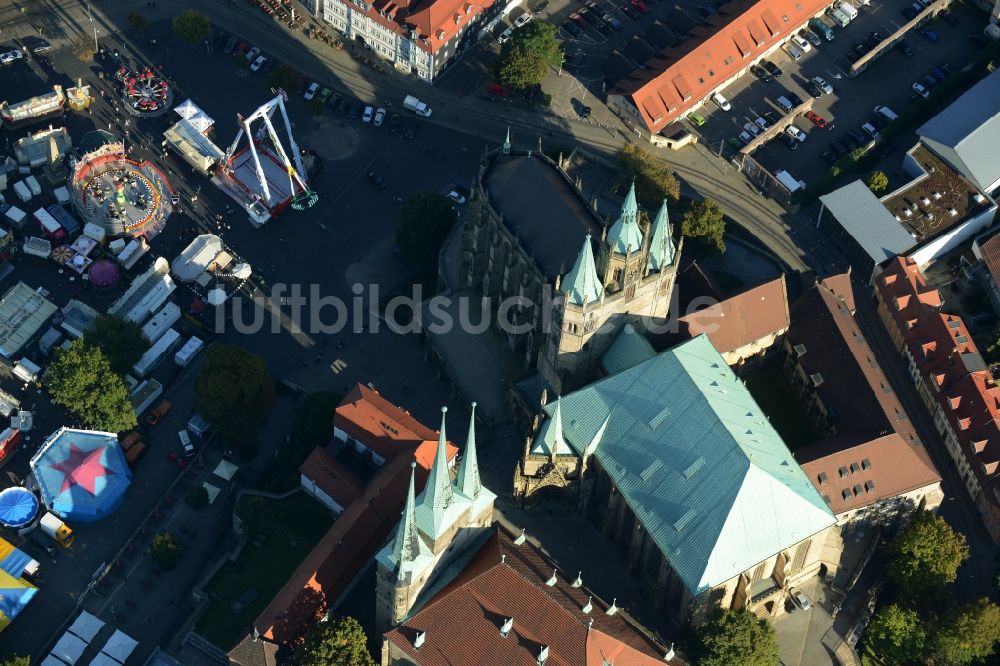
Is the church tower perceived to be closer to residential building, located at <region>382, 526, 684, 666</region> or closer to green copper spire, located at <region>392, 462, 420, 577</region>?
green copper spire, located at <region>392, 462, 420, 577</region>

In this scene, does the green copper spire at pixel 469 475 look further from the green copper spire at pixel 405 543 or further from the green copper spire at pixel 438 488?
the green copper spire at pixel 405 543

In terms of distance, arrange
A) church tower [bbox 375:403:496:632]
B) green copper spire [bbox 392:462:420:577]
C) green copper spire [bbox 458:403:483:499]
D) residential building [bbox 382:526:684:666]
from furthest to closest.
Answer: residential building [bbox 382:526:684:666] < green copper spire [bbox 392:462:420:577] < church tower [bbox 375:403:496:632] < green copper spire [bbox 458:403:483:499]

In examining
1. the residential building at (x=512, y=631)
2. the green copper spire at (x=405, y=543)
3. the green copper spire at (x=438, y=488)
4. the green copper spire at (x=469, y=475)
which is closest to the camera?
the green copper spire at (x=438, y=488)

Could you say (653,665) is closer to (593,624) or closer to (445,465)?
(593,624)

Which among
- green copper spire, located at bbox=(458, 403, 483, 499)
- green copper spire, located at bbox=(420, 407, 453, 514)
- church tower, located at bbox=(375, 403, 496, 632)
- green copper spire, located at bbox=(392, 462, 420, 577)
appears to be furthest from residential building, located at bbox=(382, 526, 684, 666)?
green copper spire, located at bbox=(420, 407, 453, 514)

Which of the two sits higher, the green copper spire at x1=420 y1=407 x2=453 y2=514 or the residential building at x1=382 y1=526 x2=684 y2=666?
the green copper spire at x1=420 y1=407 x2=453 y2=514

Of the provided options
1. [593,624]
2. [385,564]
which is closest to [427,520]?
[385,564]

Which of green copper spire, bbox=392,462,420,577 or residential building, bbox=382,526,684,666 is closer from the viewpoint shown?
green copper spire, bbox=392,462,420,577

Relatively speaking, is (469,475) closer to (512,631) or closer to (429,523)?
(429,523)

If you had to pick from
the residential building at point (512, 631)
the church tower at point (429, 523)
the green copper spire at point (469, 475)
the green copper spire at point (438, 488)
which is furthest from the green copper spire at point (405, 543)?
the residential building at point (512, 631)

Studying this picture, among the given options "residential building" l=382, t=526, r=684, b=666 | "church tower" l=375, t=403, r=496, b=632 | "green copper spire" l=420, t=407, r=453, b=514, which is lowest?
"residential building" l=382, t=526, r=684, b=666
